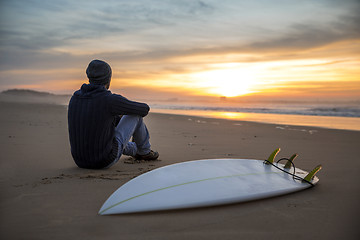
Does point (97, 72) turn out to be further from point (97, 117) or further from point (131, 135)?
point (131, 135)

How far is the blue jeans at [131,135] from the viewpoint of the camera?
2.91 meters

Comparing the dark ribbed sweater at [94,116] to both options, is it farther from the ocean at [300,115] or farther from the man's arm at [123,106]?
the ocean at [300,115]

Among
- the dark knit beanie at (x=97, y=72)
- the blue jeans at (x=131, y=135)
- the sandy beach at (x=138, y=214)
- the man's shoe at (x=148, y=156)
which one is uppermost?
the dark knit beanie at (x=97, y=72)

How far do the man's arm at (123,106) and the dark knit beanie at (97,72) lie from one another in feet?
0.62

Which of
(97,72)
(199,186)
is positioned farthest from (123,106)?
(199,186)

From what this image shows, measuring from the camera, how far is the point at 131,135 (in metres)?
3.04

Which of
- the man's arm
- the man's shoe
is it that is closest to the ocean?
the man's shoe

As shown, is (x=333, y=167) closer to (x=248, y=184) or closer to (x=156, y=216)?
(x=248, y=184)

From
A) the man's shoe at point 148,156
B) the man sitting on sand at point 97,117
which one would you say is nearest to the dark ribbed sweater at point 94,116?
the man sitting on sand at point 97,117

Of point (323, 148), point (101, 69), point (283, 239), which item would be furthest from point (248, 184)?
point (323, 148)

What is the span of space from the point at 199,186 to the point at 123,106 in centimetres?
103

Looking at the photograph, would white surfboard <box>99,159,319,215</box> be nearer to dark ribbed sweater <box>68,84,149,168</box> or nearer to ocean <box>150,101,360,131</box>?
dark ribbed sweater <box>68,84,149,168</box>

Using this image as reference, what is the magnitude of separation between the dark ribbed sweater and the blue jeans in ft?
0.46

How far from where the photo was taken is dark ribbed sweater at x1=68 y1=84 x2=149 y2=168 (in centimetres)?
258
